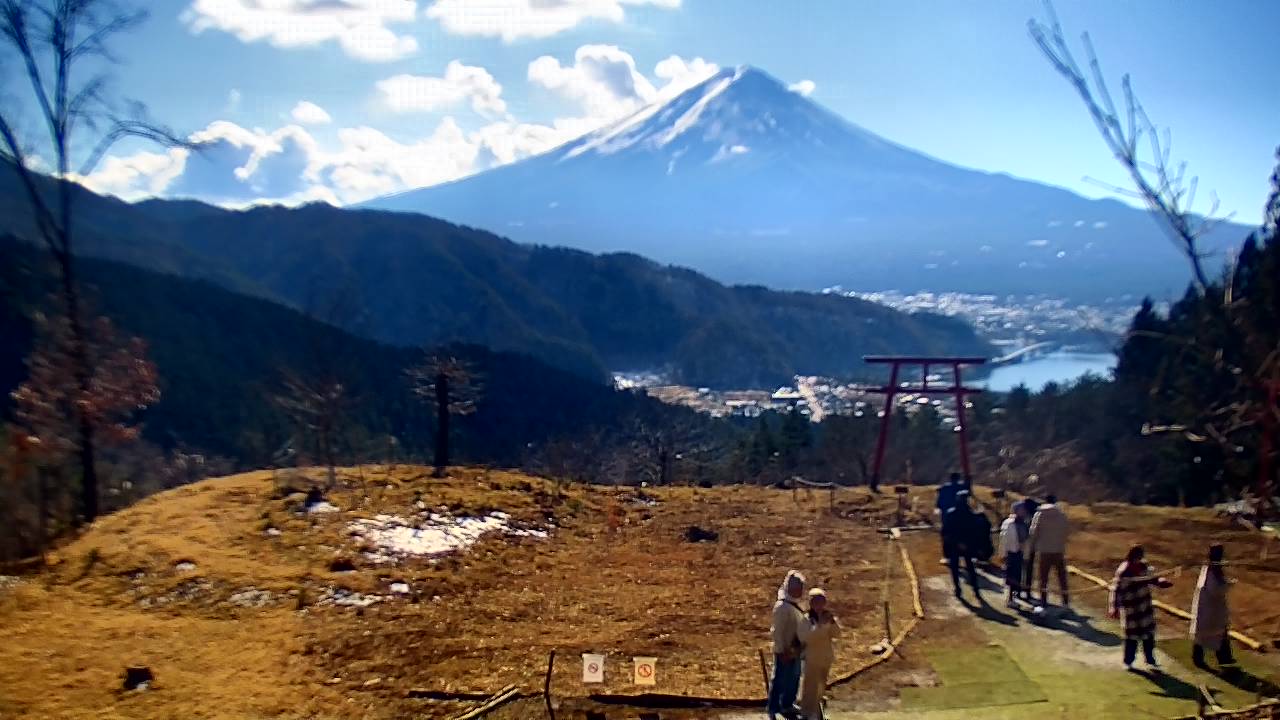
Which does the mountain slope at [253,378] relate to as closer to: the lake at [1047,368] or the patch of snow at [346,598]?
the patch of snow at [346,598]

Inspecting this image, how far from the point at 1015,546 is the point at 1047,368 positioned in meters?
115

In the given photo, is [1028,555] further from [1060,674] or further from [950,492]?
[1060,674]

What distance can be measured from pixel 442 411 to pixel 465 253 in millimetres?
122724

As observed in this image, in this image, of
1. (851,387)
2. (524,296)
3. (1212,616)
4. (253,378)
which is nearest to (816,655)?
(1212,616)

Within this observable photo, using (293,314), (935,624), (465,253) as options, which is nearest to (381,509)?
(935,624)

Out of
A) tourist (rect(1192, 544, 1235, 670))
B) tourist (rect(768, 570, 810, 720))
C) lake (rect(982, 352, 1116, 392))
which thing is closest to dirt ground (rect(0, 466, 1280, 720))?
tourist (rect(768, 570, 810, 720))

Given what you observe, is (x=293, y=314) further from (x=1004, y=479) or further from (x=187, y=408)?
(x=1004, y=479)

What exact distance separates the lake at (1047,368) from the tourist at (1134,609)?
303 ft

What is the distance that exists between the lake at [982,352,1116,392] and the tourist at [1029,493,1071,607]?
9032 cm

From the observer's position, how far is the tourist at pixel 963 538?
12.7 meters

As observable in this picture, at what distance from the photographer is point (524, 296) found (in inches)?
5059

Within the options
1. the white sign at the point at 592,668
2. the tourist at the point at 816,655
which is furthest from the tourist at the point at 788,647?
the white sign at the point at 592,668

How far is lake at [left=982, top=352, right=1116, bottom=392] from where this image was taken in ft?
339

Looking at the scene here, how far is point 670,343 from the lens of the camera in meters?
132
